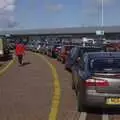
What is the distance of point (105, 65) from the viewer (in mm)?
11117

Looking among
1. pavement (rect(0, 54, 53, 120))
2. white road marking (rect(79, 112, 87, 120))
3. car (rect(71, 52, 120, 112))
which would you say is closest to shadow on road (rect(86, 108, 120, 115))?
white road marking (rect(79, 112, 87, 120))

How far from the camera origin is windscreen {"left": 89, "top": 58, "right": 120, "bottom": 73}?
35.7 feet

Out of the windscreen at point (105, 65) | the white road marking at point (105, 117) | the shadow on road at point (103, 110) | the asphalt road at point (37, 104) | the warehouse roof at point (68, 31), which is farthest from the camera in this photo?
the warehouse roof at point (68, 31)

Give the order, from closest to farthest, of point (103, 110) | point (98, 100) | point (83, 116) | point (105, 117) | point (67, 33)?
Result: point (98, 100)
point (105, 117)
point (83, 116)
point (103, 110)
point (67, 33)

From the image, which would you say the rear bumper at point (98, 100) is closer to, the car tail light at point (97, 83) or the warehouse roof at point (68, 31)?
the car tail light at point (97, 83)

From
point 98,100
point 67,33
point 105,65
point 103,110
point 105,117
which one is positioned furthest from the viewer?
point 67,33

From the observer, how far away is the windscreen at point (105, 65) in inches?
428

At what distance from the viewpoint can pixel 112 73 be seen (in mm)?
10633

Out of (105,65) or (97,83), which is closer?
(97,83)

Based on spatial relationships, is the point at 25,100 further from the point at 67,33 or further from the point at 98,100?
the point at 67,33

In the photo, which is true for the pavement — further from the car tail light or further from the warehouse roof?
the warehouse roof

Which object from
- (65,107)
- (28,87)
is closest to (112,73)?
(65,107)

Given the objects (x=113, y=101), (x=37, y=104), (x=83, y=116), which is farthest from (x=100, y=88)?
(x=37, y=104)

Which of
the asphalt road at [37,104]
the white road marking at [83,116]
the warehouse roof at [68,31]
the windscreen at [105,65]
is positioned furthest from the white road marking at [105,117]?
the warehouse roof at [68,31]
